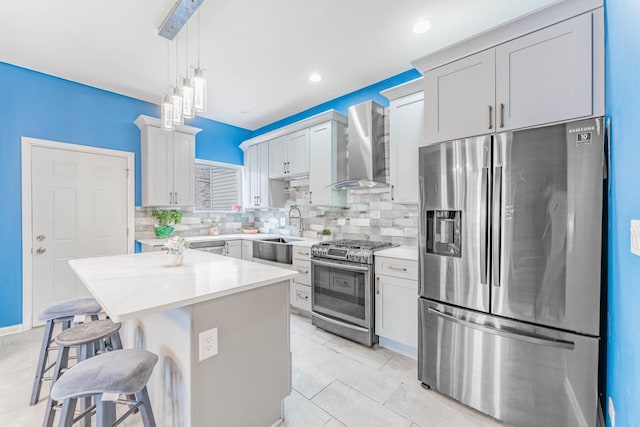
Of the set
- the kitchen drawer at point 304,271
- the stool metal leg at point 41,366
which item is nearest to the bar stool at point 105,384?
the stool metal leg at point 41,366

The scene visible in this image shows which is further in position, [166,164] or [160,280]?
[166,164]

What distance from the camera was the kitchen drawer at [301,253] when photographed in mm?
3335

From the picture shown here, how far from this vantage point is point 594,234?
1402mm

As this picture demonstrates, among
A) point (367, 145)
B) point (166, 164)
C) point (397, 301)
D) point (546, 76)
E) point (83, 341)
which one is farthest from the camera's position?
point (166, 164)

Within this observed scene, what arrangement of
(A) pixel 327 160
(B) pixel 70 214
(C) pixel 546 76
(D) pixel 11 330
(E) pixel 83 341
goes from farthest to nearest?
(A) pixel 327 160, (B) pixel 70 214, (D) pixel 11 330, (C) pixel 546 76, (E) pixel 83 341

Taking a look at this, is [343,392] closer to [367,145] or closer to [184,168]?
[367,145]

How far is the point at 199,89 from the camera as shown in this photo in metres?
1.79

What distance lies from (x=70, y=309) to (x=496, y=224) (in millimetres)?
Answer: 2997

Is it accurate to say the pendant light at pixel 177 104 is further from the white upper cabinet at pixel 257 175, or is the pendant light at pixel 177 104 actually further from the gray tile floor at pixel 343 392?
the white upper cabinet at pixel 257 175

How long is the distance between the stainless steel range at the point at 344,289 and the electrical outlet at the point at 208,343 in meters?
1.63

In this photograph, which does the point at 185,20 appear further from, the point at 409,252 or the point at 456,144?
the point at 409,252

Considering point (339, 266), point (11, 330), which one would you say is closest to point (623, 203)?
point (339, 266)

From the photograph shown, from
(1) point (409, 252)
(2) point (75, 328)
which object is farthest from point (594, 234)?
(2) point (75, 328)

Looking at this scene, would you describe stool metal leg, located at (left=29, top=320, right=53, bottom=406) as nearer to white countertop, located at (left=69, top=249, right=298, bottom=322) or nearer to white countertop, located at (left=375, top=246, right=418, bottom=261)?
white countertop, located at (left=69, top=249, right=298, bottom=322)
